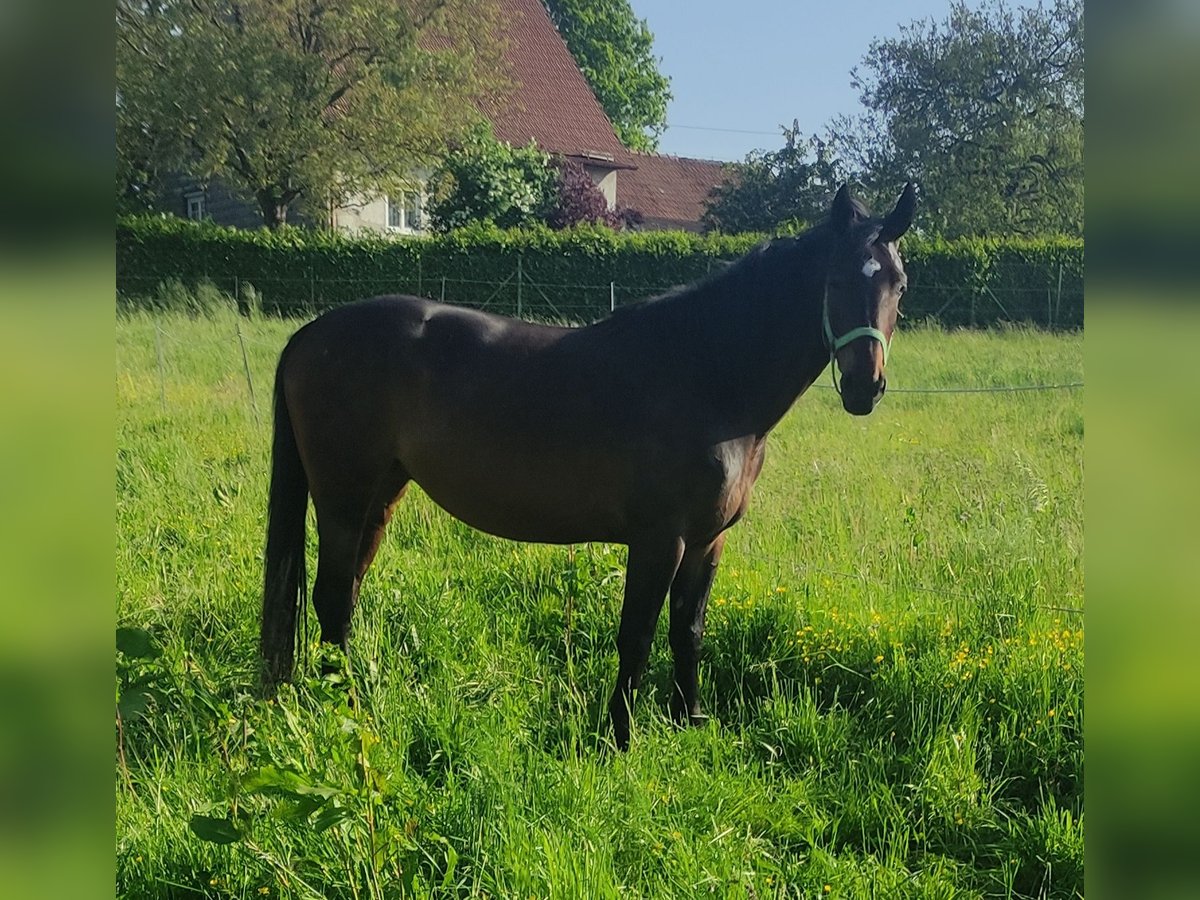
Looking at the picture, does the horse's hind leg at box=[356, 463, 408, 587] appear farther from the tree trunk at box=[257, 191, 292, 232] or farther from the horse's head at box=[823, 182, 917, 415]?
the tree trunk at box=[257, 191, 292, 232]

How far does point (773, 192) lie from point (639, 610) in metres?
26.3

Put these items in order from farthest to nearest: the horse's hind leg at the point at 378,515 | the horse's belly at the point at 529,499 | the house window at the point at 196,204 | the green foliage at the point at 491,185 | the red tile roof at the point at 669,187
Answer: the red tile roof at the point at 669,187 < the house window at the point at 196,204 < the green foliage at the point at 491,185 < the horse's hind leg at the point at 378,515 < the horse's belly at the point at 529,499

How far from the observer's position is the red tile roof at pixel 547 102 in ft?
86.4

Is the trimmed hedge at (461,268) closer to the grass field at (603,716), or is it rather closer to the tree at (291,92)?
the tree at (291,92)

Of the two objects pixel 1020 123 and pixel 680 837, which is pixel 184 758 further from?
pixel 1020 123

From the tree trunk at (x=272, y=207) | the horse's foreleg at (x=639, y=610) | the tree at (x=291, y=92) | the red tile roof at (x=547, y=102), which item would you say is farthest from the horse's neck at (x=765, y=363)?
the red tile roof at (x=547, y=102)

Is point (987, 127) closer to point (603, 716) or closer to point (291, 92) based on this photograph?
point (291, 92)

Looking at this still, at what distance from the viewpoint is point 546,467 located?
129 inches

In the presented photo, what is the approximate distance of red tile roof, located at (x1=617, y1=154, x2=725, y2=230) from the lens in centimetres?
3462

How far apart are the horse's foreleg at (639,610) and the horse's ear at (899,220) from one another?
1.28 m

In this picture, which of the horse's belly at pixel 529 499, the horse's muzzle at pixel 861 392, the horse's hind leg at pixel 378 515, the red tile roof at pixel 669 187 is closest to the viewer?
the horse's muzzle at pixel 861 392

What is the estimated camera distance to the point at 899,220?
9.59 ft

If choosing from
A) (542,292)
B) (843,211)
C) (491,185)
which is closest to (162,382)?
(843,211)
